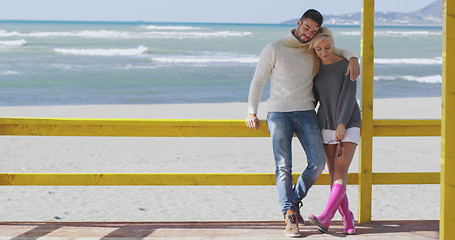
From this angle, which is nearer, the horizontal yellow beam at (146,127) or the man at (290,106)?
the man at (290,106)

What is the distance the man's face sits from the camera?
11.0 feet

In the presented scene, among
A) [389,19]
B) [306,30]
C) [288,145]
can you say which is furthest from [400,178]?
[389,19]

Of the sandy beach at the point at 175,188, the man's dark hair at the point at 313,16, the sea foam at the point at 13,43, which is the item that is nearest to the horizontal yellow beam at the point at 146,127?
the man's dark hair at the point at 313,16

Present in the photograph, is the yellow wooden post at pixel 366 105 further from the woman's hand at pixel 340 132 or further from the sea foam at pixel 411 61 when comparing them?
the sea foam at pixel 411 61

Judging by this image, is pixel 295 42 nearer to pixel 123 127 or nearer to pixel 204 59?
pixel 123 127

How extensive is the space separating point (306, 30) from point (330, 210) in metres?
1.01

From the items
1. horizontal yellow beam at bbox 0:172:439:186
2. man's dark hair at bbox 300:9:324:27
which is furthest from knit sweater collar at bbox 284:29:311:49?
horizontal yellow beam at bbox 0:172:439:186

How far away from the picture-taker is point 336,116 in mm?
3439

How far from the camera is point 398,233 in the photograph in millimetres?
3484
